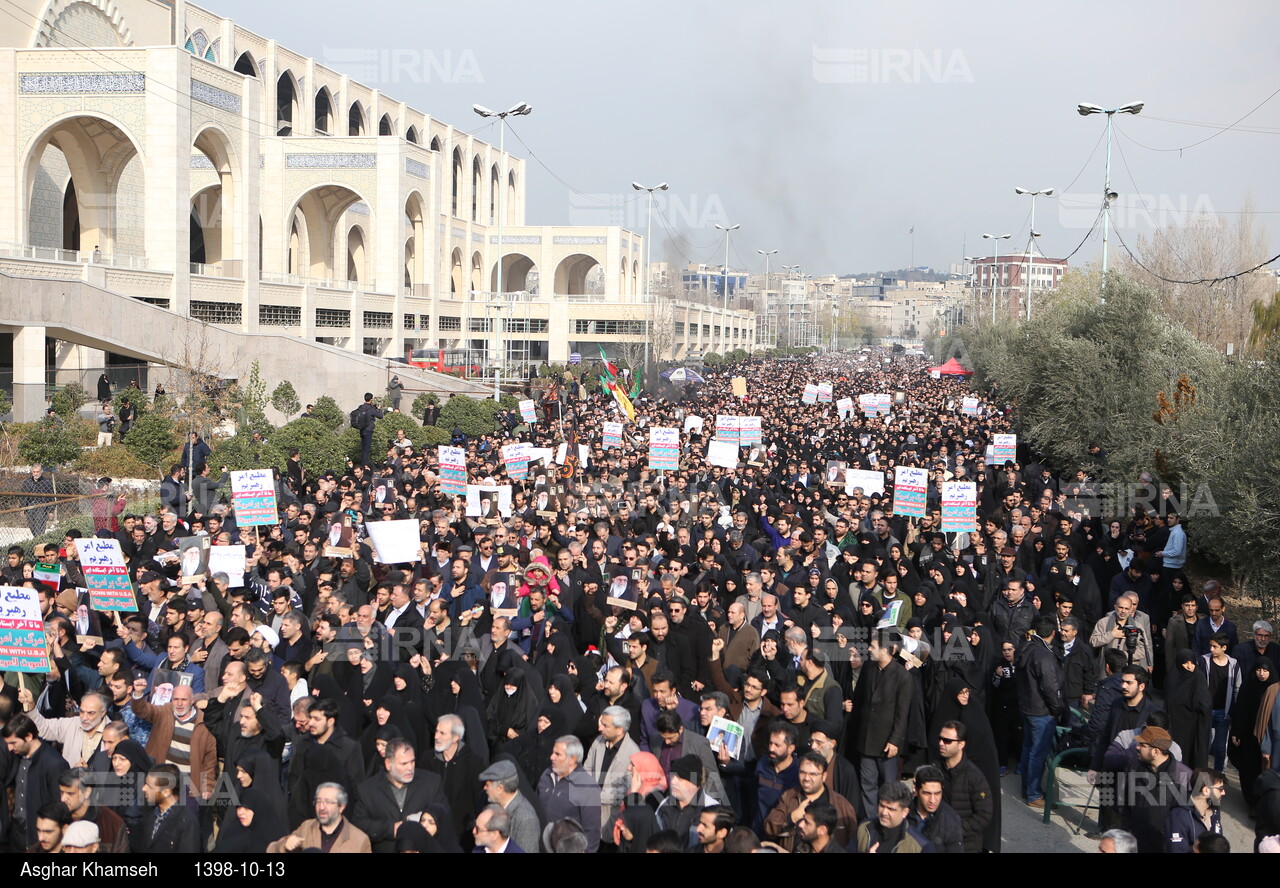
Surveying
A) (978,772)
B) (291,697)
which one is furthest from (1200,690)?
(291,697)

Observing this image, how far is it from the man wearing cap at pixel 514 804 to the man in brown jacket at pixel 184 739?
1947 millimetres

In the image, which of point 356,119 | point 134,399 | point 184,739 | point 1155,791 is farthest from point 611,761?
point 356,119

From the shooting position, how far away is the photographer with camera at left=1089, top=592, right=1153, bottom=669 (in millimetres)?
8688

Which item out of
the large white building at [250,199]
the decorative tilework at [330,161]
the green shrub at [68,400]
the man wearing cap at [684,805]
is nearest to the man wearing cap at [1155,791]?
the man wearing cap at [684,805]

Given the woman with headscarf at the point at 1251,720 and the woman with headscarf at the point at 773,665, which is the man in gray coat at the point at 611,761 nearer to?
the woman with headscarf at the point at 773,665

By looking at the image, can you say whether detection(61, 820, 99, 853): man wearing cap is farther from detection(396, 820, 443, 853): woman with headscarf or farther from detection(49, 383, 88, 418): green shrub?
detection(49, 383, 88, 418): green shrub

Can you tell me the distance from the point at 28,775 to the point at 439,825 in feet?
7.96

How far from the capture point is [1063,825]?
765 cm

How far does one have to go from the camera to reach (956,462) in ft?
60.3

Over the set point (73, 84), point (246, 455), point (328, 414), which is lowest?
point (246, 455)

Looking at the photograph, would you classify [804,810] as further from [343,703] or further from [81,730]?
[81,730]

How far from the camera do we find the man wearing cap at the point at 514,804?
529 cm

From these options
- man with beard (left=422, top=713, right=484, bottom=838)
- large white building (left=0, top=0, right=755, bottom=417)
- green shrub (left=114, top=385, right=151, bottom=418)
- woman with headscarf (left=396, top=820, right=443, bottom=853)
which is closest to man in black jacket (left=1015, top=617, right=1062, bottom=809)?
man with beard (left=422, top=713, right=484, bottom=838)

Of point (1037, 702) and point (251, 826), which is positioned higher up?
point (251, 826)
